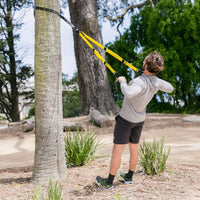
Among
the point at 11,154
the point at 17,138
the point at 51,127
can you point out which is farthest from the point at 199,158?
the point at 17,138

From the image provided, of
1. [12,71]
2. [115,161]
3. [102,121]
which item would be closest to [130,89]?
[115,161]

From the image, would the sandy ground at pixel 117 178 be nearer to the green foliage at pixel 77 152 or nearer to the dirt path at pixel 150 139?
the dirt path at pixel 150 139

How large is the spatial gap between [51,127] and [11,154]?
313 centimetres

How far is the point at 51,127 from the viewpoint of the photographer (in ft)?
12.5

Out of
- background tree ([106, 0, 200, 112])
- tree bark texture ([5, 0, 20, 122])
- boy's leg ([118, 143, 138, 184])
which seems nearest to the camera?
boy's leg ([118, 143, 138, 184])

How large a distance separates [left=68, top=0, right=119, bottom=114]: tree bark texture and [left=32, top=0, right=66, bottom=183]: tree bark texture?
678 centimetres

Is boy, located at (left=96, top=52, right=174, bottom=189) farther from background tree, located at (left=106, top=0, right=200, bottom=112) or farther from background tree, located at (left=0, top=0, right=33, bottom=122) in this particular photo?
background tree, located at (left=0, top=0, right=33, bottom=122)

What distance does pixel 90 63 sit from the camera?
35.0ft

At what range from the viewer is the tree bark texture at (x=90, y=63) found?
10.6 metres

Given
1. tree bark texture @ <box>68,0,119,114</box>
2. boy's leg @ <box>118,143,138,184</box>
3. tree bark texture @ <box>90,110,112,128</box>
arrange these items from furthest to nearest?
1. tree bark texture @ <box>68,0,119,114</box>
2. tree bark texture @ <box>90,110,112,128</box>
3. boy's leg @ <box>118,143,138,184</box>

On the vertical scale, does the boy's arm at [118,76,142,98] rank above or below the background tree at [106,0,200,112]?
below

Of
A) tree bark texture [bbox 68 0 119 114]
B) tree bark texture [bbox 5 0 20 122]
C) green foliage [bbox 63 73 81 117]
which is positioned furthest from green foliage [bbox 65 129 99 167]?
tree bark texture [bbox 5 0 20 122]

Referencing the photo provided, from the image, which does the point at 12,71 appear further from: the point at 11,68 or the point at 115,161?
the point at 115,161

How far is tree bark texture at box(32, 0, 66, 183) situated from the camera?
3.79 metres
